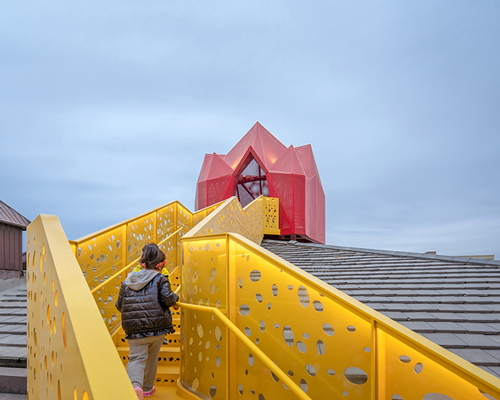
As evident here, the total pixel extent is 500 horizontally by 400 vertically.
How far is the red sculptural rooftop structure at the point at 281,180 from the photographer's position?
14906mm

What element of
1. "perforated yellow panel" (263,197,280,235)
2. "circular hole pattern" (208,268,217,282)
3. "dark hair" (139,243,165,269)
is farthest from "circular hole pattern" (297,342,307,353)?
"perforated yellow panel" (263,197,280,235)

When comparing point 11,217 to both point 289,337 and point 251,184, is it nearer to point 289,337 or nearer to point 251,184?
point 289,337

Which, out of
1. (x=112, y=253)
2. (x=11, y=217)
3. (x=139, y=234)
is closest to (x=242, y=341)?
(x=112, y=253)

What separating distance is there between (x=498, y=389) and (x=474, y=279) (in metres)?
5.41

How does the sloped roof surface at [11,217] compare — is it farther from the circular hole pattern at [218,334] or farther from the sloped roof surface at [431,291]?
the circular hole pattern at [218,334]

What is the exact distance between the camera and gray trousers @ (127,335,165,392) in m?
2.65

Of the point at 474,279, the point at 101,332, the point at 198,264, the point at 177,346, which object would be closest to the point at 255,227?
the point at 474,279

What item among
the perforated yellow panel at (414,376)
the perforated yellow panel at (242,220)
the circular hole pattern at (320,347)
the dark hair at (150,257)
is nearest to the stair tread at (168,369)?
the dark hair at (150,257)

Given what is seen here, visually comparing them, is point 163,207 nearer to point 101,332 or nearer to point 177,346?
point 177,346

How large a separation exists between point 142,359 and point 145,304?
0.47 meters

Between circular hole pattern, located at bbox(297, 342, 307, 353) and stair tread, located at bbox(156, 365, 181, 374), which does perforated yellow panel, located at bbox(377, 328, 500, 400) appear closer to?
circular hole pattern, located at bbox(297, 342, 307, 353)

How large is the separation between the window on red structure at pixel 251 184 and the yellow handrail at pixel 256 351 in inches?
693

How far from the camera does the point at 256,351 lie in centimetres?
212

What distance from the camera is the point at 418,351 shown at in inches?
61.9
